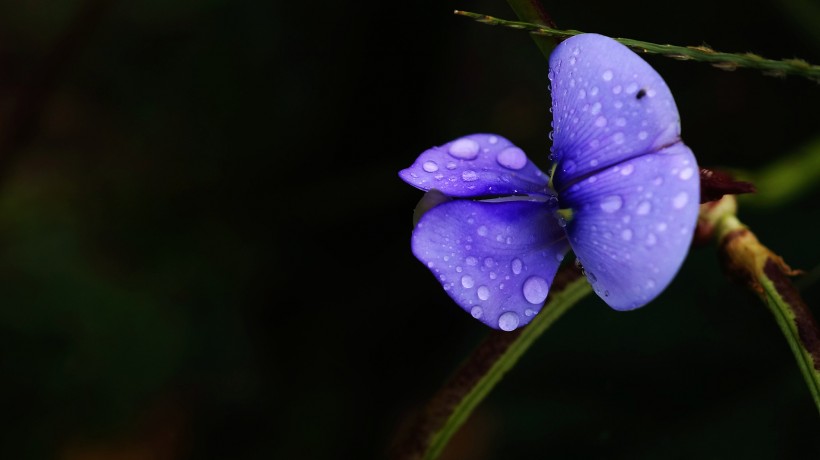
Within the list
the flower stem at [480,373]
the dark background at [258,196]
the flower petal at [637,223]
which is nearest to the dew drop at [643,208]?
the flower petal at [637,223]

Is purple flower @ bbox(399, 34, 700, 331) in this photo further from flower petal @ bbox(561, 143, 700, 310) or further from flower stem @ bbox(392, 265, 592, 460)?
flower stem @ bbox(392, 265, 592, 460)

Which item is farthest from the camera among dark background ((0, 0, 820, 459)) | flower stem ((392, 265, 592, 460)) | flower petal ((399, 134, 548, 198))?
dark background ((0, 0, 820, 459))

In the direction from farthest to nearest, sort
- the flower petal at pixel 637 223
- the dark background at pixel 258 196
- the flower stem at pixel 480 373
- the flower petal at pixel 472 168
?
the dark background at pixel 258 196 < the flower stem at pixel 480 373 < the flower petal at pixel 472 168 < the flower petal at pixel 637 223

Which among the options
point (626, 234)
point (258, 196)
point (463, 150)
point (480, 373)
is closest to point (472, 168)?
point (463, 150)

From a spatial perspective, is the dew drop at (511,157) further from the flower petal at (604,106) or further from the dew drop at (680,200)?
the dew drop at (680,200)

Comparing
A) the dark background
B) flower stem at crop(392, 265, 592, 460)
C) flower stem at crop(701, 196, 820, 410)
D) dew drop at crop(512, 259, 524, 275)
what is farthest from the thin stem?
the dark background

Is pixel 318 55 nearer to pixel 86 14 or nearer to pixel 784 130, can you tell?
pixel 86 14

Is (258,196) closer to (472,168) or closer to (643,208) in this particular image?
(472,168)
